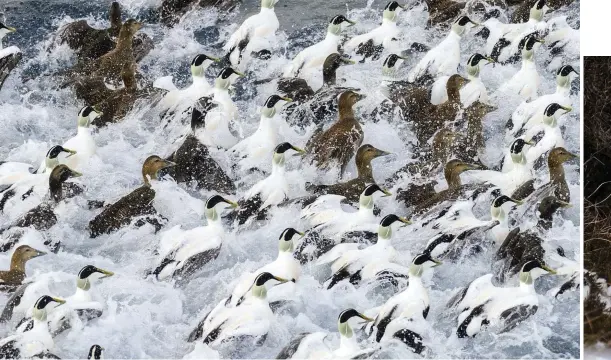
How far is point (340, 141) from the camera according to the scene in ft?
43.9

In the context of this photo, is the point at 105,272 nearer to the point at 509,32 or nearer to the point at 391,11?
the point at 391,11

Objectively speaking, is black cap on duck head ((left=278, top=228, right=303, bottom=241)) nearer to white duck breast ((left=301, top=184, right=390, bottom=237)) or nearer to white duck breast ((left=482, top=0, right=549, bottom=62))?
white duck breast ((left=301, top=184, right=390, bottom=237))

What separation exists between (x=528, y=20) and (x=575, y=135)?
2.10 metres

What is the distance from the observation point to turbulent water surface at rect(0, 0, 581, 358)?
11250 mm

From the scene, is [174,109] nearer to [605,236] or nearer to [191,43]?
[191,43]

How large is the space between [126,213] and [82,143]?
1.30m

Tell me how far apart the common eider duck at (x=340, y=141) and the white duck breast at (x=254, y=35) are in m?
1.70

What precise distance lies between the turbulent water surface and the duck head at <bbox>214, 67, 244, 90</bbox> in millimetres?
373

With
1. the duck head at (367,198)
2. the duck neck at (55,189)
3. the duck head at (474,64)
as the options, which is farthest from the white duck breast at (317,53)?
the duck neck at (55,189)

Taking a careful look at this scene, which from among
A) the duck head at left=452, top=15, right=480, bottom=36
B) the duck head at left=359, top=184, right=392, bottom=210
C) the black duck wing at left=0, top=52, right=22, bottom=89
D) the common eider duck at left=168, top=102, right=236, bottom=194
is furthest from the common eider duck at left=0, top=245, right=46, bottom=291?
the duck head at left=452, top=15, right=480, bottom=36

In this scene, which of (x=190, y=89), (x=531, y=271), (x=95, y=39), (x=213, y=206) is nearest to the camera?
(x=531, y=271)

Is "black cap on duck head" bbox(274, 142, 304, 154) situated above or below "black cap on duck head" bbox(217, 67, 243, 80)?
below

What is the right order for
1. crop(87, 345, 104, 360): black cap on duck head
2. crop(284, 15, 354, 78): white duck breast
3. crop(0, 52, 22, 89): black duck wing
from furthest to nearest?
crop(0, 52, 22, 89): black duck wing
crop(284, 15, 354, 78): white duck breast
crop(87, 345, 104, 360): black cap on duck head

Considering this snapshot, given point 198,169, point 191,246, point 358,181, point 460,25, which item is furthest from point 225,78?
point 191,246
